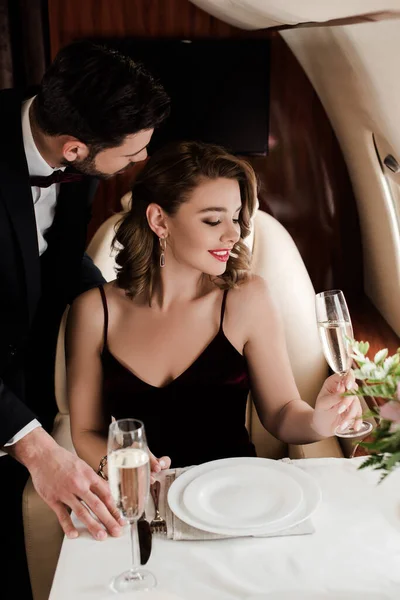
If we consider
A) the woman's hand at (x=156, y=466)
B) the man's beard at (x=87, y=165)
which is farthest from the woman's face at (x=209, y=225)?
the woman's hand at (x=156, y=466)

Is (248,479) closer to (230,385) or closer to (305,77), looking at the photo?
(230,385)

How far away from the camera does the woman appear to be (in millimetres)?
1863

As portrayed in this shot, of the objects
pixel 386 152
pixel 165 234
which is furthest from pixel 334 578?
pixel 386 152

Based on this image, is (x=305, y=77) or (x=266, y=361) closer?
(x=266, y=361)

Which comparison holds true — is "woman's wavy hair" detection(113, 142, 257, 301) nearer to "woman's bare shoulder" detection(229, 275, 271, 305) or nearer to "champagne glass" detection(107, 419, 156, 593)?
"woman's bare shoulder" detection(229, 275, 271, 305)

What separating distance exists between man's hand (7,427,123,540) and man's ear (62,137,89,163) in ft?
2.32

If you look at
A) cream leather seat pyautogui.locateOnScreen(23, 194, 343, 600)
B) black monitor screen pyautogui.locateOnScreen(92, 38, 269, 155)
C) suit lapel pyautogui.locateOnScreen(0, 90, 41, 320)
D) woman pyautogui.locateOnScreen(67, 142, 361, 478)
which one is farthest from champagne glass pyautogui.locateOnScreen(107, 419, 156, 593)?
black monitor screen pyautogui.locateOnScreen(92, 38, 269, 155)

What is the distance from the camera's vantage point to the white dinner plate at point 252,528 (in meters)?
1.22

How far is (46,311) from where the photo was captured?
215 cm

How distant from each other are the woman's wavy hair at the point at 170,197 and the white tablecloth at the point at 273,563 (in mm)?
848

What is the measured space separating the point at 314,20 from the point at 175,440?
1173 mm

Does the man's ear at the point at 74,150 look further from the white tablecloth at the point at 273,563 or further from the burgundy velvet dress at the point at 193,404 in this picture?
the white tablecloth at the point at 273,563

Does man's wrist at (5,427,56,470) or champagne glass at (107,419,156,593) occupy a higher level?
champagne glass at (107,419,156,593)

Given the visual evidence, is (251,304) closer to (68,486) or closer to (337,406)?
(337,406)
